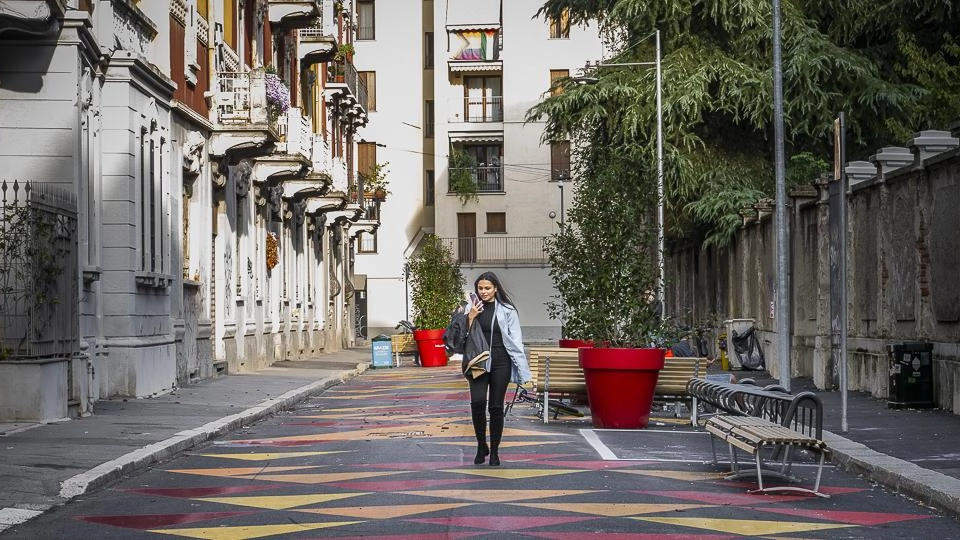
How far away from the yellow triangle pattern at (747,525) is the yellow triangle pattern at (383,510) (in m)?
1.39

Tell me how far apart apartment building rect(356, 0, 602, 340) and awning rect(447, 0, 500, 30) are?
4 centimetres

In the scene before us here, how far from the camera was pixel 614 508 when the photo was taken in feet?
36.3

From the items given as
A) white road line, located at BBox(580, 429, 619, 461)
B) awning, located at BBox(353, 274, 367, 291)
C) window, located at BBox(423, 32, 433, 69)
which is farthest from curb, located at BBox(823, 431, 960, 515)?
window, located at BBox(423, 32, 433, 69)

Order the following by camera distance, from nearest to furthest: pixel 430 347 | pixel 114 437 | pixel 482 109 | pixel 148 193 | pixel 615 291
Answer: pixel 114 437
pixel 615 291
pixel 148 193
pixel 430 347
pixel 482 109

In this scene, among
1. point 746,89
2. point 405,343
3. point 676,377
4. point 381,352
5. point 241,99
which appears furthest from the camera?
point 405,343

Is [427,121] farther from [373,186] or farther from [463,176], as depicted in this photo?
[373,186]

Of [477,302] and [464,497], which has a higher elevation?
[477,302]

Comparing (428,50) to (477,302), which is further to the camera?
(428,50)

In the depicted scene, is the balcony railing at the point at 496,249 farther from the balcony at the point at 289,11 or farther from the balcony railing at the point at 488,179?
the balcony at the point at 289,11

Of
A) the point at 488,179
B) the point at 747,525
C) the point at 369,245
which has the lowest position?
the point at 747,525

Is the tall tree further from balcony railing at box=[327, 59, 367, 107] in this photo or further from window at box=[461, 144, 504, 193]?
window at box=[461, 144, 504, 193]

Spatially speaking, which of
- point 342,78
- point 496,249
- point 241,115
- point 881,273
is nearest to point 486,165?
point 496,249

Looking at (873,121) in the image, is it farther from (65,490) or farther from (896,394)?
(65,490)

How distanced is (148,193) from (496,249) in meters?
49.3
